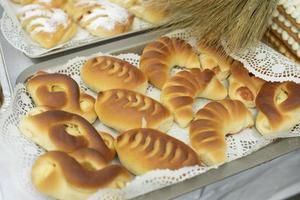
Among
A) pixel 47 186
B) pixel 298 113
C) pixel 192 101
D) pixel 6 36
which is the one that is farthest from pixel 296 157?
pixel 6 36

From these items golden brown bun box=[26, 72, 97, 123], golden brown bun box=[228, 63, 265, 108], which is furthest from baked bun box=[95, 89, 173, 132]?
golden brown bun box=[228, 63, 265, 108]

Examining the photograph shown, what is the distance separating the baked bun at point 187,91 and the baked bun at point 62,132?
136 mm

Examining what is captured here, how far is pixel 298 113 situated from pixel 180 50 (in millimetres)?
247

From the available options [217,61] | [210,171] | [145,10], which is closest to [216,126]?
[210,171]

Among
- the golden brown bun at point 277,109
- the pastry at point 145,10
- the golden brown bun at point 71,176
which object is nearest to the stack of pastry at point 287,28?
the golden brown bun at point 277,109

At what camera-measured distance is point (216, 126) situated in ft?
2.35

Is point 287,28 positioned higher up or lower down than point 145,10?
higher up

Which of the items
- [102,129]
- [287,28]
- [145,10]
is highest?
[287,28]

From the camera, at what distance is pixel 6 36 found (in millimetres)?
917

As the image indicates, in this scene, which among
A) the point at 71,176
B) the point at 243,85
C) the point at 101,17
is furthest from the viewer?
the point at 101,17

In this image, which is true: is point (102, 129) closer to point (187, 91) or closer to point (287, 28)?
point (187, 91)

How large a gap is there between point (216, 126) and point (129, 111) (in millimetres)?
141

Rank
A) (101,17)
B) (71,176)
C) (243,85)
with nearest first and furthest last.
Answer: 1. (71,176)
2. (243,85)
3. (101,17)

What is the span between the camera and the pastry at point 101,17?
0.93 meters
